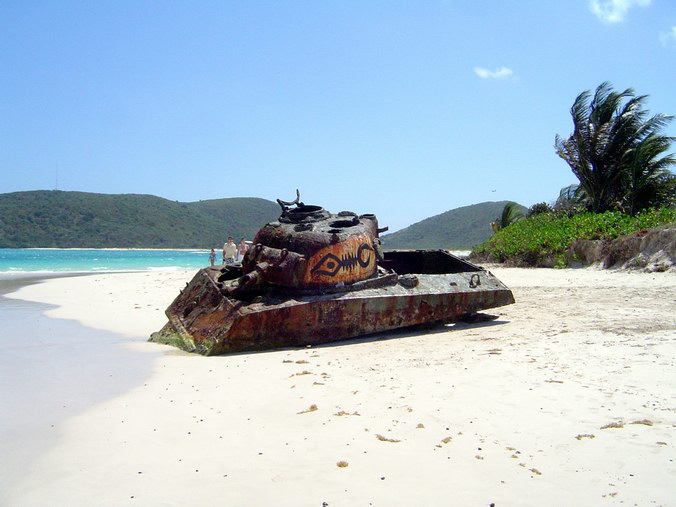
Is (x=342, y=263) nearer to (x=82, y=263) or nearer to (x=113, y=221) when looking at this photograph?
(x=82, y=263)

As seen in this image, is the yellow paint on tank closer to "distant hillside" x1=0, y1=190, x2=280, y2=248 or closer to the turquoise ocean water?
the turquoise ocean water

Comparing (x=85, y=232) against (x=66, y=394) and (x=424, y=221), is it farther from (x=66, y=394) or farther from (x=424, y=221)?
(x=66, y=394)

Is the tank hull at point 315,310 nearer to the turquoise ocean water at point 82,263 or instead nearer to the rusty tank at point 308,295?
the rusty tank at point 308,295

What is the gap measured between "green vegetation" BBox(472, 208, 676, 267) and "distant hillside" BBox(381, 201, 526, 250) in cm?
4729

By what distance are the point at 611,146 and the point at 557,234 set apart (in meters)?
6.38

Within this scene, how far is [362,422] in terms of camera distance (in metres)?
4.37

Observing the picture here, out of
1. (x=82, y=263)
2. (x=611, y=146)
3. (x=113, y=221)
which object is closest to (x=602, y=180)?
(x=611, y=146)

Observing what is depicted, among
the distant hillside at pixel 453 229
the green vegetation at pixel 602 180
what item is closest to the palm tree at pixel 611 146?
the green vegetation at pixel 602 180

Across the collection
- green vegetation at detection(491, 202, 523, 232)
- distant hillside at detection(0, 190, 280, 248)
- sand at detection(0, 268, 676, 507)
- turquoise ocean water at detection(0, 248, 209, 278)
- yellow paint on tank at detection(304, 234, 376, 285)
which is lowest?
sand at detection(0, 268, 676, 507)

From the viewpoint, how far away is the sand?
3299mm

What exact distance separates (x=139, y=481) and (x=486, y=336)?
5.13 m

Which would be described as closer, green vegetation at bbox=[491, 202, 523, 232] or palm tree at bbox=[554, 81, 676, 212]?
palm tree at bbox=[554, 81, 676, 212]

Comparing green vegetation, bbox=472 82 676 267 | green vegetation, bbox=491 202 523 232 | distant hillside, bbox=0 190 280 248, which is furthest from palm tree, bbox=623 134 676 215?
distant hillside, bbox=0 190 280 248

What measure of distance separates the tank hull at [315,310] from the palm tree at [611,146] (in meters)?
16.5
